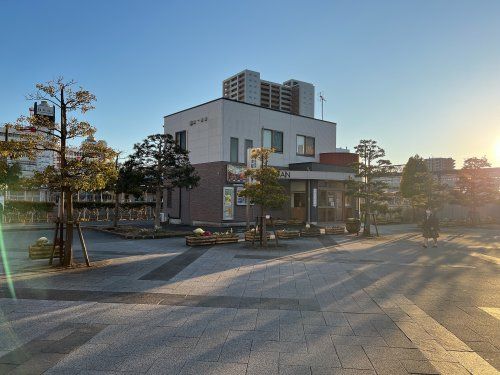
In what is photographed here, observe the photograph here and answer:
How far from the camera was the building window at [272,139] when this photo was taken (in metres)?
29.7

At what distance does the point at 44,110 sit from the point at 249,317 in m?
9.61

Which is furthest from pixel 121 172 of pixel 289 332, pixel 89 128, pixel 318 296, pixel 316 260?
pixel 289 332

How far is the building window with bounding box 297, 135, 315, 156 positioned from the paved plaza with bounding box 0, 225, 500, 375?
21.0m

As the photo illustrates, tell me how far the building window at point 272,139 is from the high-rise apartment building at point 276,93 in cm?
7638

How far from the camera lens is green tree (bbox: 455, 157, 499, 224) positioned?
109ft

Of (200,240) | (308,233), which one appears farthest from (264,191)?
(308,233)

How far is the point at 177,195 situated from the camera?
30.7m

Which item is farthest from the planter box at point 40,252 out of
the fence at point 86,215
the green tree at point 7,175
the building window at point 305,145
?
the building window at point 305,145

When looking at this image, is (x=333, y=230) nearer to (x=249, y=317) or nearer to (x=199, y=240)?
(x=199, y=240)

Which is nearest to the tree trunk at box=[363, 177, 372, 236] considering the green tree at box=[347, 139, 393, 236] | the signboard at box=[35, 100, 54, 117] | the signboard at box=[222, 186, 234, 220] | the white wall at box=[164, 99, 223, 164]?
the green tree at box=[347, 139, 393, 236]

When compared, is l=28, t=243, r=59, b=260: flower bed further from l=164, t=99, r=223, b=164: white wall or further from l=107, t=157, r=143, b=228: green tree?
l=164, t=99, r=223, b=164: white wall

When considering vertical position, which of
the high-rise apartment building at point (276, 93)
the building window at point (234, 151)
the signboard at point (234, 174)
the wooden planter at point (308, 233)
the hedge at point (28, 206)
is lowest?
the wooden planter at point (308, 233)

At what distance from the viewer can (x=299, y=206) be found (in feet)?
99.9

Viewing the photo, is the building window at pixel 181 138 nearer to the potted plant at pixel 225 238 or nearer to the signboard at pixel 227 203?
the signboard at pixel 227 203
